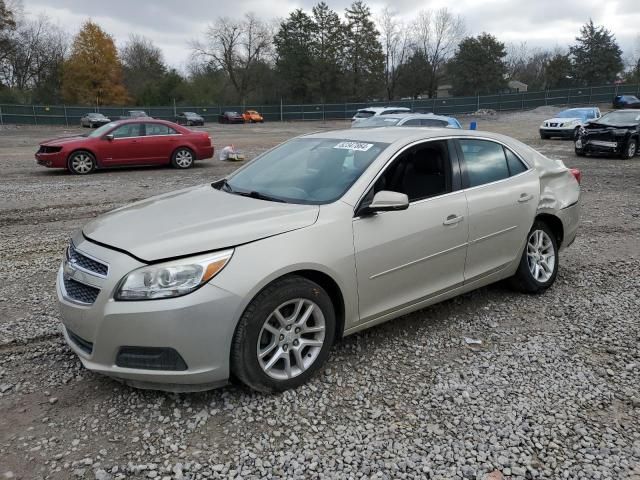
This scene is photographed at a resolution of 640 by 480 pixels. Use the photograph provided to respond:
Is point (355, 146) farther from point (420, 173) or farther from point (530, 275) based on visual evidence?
point (530, 275)

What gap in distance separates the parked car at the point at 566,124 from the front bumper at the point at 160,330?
79.0ft

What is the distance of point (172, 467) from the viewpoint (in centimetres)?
260

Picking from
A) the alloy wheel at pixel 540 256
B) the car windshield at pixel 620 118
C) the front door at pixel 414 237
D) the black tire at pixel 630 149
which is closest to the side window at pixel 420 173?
the front door at pixel 414 237

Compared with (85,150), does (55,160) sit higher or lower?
lower

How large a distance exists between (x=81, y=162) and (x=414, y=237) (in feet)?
37.8

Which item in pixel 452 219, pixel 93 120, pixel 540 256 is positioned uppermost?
pixel 93 120

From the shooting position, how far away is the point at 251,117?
5306 cm

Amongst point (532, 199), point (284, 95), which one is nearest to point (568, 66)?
point (284, 95)

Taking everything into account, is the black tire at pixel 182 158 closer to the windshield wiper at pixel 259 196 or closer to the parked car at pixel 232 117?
the windshield wiper at pixel 259 196

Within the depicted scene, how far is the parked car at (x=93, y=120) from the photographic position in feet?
139

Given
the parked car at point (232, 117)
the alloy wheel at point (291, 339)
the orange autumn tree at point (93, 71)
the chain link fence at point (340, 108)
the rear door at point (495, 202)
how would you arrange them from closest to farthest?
the alloy wheel at point (291, 339) < the rear door at point (495, 202) < the chain link fence at point (340, 108) < the parked car at point (232, 117) < the orange autumn tree at point (93, 71)

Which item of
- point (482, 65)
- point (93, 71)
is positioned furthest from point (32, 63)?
point (482, 65)

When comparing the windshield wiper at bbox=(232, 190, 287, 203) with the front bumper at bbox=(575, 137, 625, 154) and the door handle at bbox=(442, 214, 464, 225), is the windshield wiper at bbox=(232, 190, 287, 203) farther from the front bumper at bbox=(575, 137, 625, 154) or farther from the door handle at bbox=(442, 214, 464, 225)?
the front bumper at bbox=(575, 137, 625, 154)

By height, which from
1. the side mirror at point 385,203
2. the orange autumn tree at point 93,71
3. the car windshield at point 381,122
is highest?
the orange autumn tree at point 93,71
